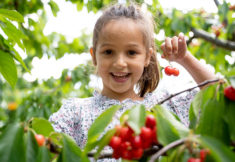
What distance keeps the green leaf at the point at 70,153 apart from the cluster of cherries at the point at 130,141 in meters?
0.11

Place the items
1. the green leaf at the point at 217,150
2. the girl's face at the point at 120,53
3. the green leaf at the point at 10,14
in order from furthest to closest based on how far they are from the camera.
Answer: the girl's face at the point at 120,53, the green leaf at the point at 10,14, the green leaf at the point at 217,150

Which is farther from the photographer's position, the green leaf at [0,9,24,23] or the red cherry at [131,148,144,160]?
the green leaf at [0,9,24,23]

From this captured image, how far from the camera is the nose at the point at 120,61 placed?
62.4 inches

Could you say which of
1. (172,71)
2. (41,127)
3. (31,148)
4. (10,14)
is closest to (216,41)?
(172,71)

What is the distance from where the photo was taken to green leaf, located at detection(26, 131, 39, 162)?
790 mm

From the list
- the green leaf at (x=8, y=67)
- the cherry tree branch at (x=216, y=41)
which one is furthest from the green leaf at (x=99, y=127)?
the cherry tree branch at (x=216, y=41)

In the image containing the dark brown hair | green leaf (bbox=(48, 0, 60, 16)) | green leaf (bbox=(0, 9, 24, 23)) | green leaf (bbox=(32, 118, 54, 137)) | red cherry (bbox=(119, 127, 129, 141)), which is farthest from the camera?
green leaf (bbox=(48, 0, 60, 16))

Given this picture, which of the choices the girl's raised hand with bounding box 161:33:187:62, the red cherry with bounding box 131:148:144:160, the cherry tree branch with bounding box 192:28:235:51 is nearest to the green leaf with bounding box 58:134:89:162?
the red cherry with bounding box 131:148:144:160

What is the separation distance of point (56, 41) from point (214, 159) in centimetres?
546

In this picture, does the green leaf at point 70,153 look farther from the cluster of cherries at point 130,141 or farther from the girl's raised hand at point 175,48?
the girl's raised hand at point 175,48

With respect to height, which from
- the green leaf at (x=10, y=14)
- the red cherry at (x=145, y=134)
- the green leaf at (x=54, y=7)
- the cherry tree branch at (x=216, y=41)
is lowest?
the red cherry at (x=145, y=134)

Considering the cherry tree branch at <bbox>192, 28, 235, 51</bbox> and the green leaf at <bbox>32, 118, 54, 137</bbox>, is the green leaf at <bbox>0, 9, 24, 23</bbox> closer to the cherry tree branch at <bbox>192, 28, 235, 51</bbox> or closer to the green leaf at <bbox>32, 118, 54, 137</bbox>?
the green leaf at <bbox>32, 118, 54, 137</bbox>

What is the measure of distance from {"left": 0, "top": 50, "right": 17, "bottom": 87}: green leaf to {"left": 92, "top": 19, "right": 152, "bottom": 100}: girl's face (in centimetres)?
48

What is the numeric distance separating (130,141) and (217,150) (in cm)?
21
